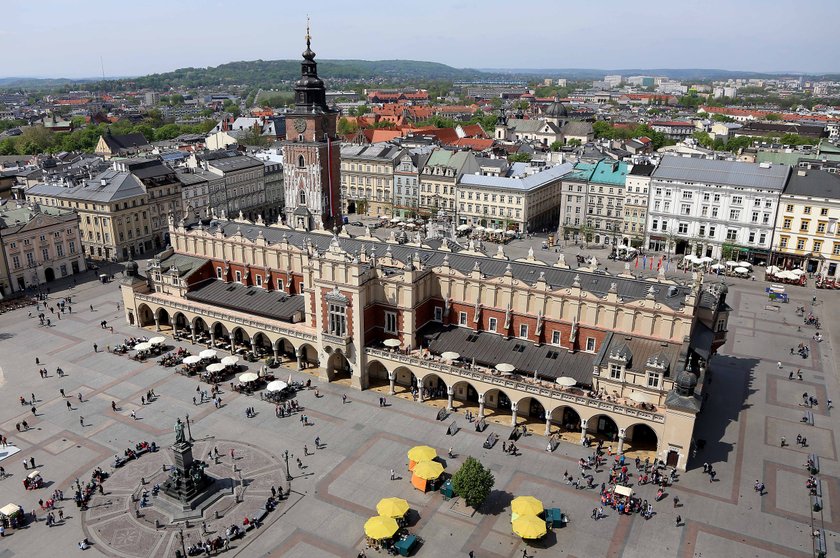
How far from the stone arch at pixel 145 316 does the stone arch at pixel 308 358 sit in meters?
28.7

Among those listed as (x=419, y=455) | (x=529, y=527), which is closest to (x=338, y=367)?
(x=419, y=455)

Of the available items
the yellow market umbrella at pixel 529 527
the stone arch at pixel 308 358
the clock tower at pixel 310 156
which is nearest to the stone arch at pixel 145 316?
the clock tower at pixel 310 156

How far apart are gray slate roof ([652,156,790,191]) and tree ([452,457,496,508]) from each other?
97257 millimetres

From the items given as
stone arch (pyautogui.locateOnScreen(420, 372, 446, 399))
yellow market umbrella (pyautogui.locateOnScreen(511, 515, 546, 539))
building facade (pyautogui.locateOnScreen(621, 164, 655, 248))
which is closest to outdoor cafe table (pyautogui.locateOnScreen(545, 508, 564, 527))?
yellow market umbrella (pyautogui.locateOnScreen(511, 515, 546, 539))

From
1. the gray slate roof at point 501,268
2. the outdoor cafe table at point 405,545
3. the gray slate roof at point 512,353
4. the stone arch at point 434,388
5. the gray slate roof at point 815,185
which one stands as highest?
the gray slate roof at point 815,185

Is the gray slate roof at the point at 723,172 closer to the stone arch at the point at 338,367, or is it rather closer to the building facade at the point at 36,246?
the stone arch at the point at 338,367

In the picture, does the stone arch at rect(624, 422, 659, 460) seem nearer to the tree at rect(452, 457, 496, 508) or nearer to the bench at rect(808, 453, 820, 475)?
the bench at rect(808, 453, 820, 475)

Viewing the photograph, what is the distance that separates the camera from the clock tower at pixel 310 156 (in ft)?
359

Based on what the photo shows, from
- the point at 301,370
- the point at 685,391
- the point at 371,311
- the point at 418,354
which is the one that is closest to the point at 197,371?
the point at 301,370

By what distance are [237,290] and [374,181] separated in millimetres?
80741

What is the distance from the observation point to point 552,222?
16312cm

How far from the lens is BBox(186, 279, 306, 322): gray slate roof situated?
286 ft

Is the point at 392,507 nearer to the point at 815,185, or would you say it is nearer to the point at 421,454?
the point at 421,454

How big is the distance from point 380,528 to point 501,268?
36616mm
